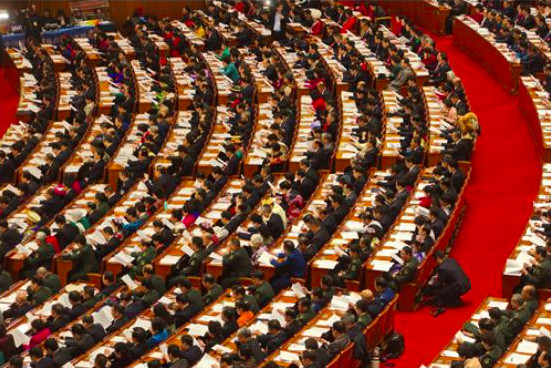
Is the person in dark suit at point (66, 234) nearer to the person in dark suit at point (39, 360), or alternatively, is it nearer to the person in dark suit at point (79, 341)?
the person in dark suit at point (79, 341)

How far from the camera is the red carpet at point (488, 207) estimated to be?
15.8 meters

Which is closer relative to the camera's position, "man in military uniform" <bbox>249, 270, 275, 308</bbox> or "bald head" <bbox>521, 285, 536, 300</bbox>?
"bald head" <bbox>521, 285, 536, 300</bbox>

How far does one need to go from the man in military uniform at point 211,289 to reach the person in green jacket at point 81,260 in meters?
2.65

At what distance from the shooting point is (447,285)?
1614 cm

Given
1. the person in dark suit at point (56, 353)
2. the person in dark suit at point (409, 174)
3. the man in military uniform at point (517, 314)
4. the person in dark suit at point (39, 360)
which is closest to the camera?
the man in military uniform at point (517, 314)

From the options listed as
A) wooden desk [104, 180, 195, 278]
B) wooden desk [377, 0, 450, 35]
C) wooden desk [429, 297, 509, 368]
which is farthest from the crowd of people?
wooden desk [377, 0, 450, 35]

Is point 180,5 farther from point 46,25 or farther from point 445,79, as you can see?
point 445,79

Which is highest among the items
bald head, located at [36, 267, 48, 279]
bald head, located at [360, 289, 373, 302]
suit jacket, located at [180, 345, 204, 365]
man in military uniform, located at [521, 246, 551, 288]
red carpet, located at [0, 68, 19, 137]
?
man in military uniform, located at [521, 246, 551, 288]

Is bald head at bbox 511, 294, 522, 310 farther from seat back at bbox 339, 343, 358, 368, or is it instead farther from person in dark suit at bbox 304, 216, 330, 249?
person in dark suit at bbox 304, 216, 330, 249

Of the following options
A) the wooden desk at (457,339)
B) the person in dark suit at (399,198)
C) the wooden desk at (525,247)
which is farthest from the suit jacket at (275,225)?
the wooden desk at (457,339)

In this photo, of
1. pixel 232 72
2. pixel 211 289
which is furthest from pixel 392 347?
pixel 232 72

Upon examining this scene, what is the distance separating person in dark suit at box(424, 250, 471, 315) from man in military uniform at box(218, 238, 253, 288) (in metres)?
2.70

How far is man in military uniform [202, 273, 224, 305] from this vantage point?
1597cm

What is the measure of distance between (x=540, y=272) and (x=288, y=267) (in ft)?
11.9
